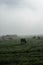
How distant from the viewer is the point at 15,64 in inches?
1115

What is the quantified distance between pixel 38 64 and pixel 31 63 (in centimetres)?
131

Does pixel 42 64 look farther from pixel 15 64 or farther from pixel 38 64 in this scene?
pixel 15 64

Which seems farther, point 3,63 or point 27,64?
point 3,63

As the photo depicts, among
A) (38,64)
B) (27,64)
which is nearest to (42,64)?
(38,64)

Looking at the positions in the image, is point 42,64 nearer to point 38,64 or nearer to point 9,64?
point 38,64

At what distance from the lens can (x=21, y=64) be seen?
27984 mm

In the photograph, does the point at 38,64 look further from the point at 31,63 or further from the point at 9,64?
the point at 9,64

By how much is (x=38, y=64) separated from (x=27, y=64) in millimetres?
2014

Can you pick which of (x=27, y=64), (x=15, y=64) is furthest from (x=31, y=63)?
(x=15, y=64)

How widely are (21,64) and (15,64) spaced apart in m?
1.12

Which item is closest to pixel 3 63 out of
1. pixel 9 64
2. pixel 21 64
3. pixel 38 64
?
pixel 9 64

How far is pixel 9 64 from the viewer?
1122 inches

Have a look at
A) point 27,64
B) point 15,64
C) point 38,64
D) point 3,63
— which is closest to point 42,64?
point 38,64

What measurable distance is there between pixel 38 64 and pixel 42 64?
0.71 metres
